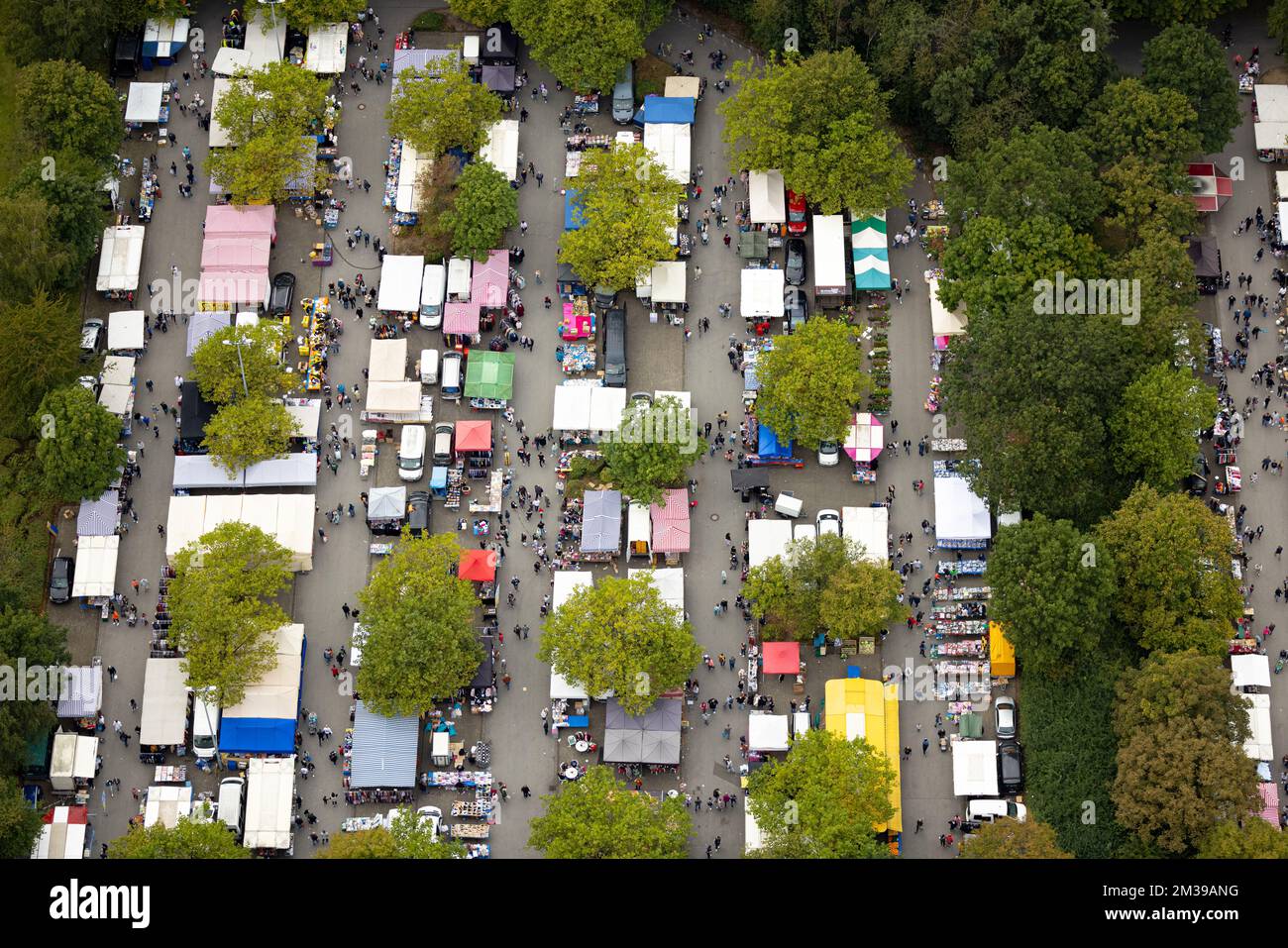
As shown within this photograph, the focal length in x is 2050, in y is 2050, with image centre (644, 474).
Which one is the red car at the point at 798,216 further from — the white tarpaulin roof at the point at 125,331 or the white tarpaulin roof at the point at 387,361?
the white tarpaulin roof at the point at 125,331

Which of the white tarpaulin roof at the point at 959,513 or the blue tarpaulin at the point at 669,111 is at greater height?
the blue tarpaulin at the point at 669,111

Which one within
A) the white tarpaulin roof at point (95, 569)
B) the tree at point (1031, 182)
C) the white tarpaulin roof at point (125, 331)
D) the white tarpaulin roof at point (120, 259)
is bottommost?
the white tarpaulin roof at point (95, 569)

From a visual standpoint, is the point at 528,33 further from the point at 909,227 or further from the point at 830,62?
the point at 909,227

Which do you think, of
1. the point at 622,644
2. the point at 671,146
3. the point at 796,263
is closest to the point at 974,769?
the point at 622,644

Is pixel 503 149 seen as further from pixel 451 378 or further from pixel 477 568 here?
pixel 477 568

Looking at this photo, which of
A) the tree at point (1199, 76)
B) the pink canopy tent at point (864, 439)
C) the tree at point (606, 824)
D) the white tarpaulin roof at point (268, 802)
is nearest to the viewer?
the tree at point (606, 824)

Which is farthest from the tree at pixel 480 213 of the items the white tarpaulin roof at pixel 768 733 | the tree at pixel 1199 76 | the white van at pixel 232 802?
the tree at pixel 1199 76

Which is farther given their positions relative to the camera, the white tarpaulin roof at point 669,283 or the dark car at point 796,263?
the dark car at point 796,263
